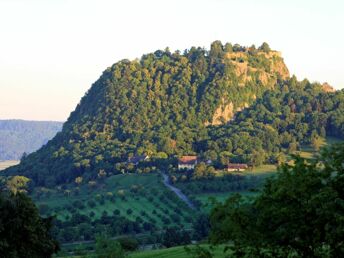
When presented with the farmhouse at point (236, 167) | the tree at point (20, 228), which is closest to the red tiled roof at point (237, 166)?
the farmhouse at point (236, 167)

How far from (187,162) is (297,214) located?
14261 cm

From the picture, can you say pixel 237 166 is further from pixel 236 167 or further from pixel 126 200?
pixel 126 200

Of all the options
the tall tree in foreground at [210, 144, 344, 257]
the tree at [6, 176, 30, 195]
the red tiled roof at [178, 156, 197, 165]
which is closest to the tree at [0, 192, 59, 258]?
the tall tree in foreground at [210, 144, 344, 257]

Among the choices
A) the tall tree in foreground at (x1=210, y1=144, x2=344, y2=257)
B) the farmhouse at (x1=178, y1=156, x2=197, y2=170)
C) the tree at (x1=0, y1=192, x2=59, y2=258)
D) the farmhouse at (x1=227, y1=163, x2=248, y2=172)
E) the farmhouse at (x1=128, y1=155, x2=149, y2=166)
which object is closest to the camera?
the tall tree in foreground at (x1=210, y1=144, x2=344, y2=257)

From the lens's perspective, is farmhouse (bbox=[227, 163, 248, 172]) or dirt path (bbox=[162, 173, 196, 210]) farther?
farmhouse (bbox=[227, 163, 248, 172])

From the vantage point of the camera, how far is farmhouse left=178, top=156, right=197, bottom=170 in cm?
15900

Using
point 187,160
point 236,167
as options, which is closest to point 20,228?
point 236,167

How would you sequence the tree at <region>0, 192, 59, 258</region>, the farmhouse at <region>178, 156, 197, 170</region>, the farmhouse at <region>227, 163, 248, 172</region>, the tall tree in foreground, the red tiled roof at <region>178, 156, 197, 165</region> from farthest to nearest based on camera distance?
the red tiled roof at <region>178, 156, 197, 165</region> < the farmhouse at <region>178, 156, 197, 170</region> < the farmhouse at <region>227, 163, 248, 172</region> < the tree at <region>0, 192, 59, 258</region> < the tall tree in foreground

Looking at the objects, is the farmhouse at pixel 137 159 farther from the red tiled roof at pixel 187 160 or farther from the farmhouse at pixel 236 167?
the farmhouse at pixel 236 167

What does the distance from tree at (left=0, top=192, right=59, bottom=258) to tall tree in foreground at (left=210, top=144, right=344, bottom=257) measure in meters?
22.0

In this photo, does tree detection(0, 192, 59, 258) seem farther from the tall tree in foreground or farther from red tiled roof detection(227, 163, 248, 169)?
red tiled roof detection(227, 163, 248, 169)

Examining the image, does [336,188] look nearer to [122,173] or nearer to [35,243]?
[35,243]

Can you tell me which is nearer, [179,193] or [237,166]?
[179,193]

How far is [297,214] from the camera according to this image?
1962 cm
